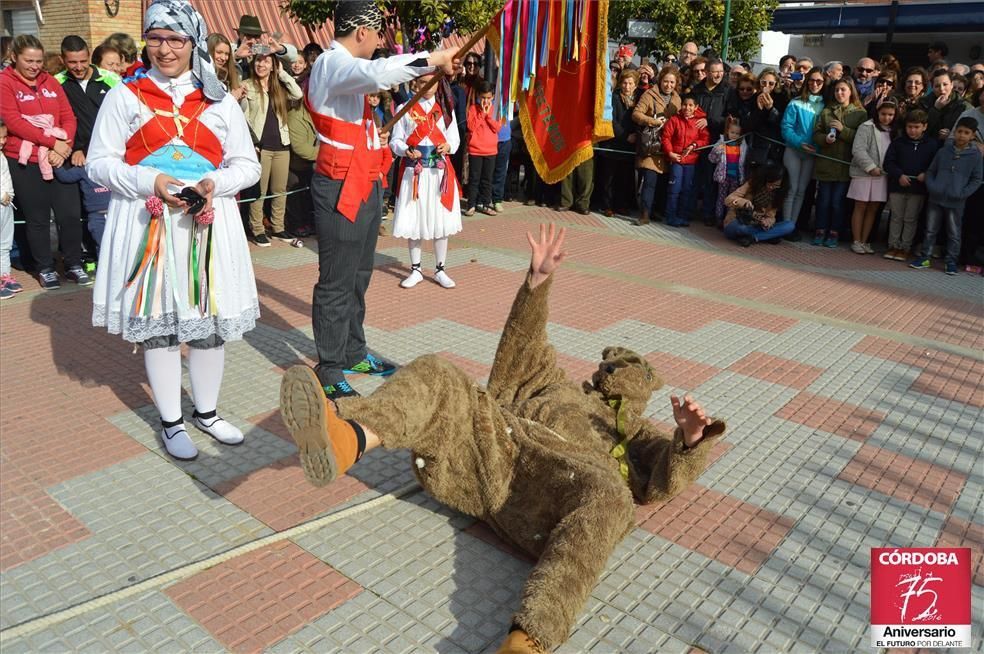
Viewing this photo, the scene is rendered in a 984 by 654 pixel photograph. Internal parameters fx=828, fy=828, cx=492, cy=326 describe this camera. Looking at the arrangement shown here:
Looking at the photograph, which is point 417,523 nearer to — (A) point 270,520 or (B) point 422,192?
(A) point 270,520

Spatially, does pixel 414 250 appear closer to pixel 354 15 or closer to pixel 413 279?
pixel 413 279

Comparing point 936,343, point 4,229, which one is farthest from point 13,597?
point 936,343

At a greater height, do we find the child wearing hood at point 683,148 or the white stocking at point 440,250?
the child wearing hood at point 683,148

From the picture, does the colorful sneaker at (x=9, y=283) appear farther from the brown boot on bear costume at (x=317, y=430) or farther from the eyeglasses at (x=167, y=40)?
the brown boot on bear costume at (x=317, y=430)

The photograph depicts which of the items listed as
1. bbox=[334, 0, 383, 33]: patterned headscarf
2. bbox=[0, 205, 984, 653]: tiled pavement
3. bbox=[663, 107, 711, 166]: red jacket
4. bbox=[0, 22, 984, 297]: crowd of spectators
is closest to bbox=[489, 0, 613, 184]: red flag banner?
bbox=[334, 0, 383, 33]: patterned headscarf

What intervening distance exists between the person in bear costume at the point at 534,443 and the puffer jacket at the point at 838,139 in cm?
723

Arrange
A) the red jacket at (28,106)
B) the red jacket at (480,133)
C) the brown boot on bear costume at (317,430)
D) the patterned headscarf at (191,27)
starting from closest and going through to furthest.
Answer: the brown boot on bear costume at (317,430)
the patterned headscarf at (191,27)
the red jacket at (28,106)
the red jacket at (480,133)

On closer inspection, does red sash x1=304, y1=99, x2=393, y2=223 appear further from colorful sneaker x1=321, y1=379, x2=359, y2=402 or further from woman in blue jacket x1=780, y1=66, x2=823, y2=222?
woman in blue jacket x1=780, y1=66, x2=823, y2=222

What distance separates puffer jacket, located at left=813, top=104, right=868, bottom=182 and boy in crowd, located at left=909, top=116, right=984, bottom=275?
1.02 metres

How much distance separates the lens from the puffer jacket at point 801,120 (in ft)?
32.6

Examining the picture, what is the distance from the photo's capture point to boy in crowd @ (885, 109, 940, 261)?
913 centimetres

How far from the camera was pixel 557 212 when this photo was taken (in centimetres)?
1166

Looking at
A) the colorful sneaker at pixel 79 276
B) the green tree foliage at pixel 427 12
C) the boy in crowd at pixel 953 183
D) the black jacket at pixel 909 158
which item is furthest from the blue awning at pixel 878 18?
the colorful sneaker at pixel 79 276

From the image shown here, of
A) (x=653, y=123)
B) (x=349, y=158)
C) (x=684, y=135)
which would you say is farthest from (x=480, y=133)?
(x=349, y=158)
